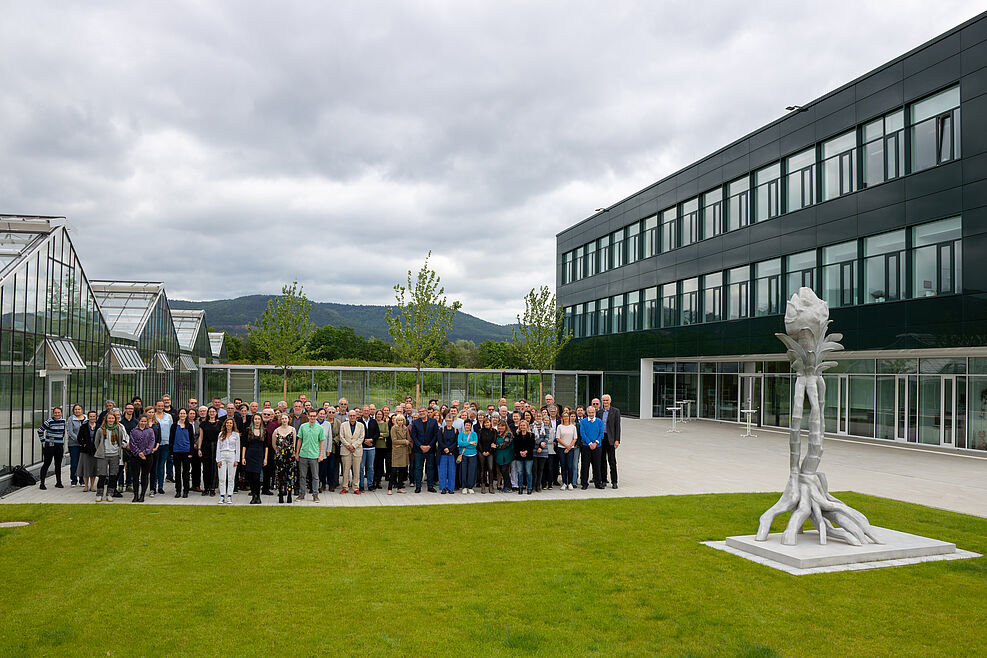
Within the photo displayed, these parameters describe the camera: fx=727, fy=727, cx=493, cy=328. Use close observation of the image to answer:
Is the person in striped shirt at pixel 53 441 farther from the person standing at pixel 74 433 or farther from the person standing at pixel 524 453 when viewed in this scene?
the person standing at pixel 524 453

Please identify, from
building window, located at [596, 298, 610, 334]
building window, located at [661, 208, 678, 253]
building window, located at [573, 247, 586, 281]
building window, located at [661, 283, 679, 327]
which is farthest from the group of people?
building window, located at [573, 247, 586, 281]

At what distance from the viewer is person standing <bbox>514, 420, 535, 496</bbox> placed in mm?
14430

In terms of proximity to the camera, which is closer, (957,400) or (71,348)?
(71,348)

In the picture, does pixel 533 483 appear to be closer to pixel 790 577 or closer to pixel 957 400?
pixel 790 577

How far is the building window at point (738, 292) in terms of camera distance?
3083 centimetres

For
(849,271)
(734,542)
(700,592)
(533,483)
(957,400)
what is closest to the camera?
(700,592)

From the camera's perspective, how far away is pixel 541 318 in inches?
1517

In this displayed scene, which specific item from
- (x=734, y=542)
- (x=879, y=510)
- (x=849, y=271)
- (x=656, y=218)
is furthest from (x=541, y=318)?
(x=734, y=542)

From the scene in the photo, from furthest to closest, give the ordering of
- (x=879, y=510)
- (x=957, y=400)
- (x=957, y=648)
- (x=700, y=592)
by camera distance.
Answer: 1. (x=957, y=400)
2. (x=879, y=510)
3. (x=700, y=592)
4. (x=957, y=648)

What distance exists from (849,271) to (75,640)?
81.6 ft

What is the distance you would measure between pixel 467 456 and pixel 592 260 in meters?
33.2

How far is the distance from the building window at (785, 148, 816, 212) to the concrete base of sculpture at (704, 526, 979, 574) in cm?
1947

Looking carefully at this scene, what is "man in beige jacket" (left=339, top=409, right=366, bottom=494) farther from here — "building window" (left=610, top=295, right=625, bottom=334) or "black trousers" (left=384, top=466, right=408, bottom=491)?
"building window" (left=610, top=295, right=625, bottom=334)

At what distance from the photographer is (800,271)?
27.4m
